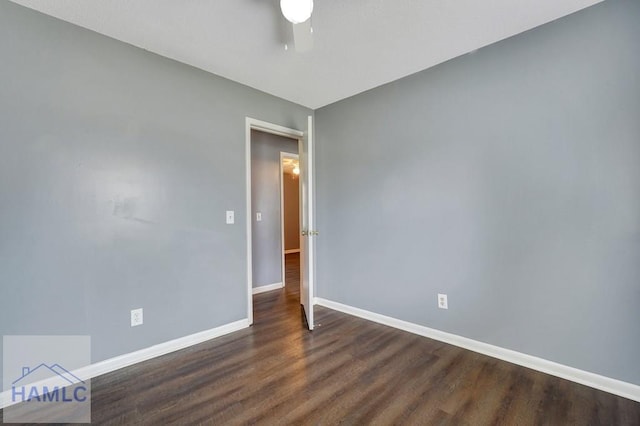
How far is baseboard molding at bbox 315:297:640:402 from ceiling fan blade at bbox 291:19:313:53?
2542 millimetres

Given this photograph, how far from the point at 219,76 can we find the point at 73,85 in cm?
114

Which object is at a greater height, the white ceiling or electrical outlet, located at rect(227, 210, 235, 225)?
the white ceiling

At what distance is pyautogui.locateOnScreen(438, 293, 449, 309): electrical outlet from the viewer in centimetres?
249

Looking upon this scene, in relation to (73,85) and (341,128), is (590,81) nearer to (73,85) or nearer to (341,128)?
(341,128)

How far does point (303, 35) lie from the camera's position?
1628 mm

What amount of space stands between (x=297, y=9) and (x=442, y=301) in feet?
8.06

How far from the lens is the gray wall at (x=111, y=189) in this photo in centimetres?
177

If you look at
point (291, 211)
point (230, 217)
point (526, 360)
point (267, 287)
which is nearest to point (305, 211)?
point (230, 217)

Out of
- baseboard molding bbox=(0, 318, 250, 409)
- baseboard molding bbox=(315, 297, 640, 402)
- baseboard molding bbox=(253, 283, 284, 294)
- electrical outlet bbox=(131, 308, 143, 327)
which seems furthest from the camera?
baseboard molding bbox=(253, 283, 284, 294)

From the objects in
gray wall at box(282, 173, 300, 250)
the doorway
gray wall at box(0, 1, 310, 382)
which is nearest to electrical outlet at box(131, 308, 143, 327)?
gray wall at box(0, 1, 310, 382)

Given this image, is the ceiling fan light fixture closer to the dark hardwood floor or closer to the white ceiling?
the white ceiling

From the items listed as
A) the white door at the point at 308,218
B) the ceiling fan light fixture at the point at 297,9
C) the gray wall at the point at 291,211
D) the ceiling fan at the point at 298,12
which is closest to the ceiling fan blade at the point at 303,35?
the ceiling fan at the point at 298,12

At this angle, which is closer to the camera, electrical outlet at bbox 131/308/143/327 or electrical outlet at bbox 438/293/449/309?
electrical outlet at bbox 131/308/143/327

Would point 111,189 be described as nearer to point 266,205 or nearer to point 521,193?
point 266,205
